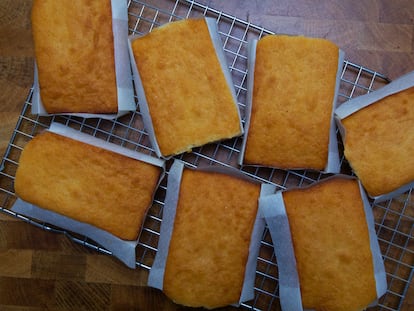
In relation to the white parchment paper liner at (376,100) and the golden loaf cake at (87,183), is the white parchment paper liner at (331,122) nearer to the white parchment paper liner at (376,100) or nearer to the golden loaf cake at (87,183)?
the white parchment paper liner at (376,100)

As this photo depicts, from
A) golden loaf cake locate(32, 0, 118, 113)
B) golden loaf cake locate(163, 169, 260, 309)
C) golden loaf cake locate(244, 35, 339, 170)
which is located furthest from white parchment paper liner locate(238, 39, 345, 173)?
golden loaf cake locate(32, 0, 118, 113)

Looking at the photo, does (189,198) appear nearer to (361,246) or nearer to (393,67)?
(361,246)

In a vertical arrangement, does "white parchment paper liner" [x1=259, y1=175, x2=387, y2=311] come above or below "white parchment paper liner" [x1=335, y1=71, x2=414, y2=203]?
below

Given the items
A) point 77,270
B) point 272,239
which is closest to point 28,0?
point 77,270

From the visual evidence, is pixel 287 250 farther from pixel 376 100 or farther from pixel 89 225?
pixel 89 225

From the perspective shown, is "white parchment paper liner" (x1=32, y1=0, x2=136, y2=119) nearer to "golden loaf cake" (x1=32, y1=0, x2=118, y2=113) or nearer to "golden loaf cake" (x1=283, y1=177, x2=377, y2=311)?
"golden loaf cake" (x1=32, y1=0, x2=118, y2=113)

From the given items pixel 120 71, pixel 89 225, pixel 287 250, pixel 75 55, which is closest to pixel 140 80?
pixel 120 71
